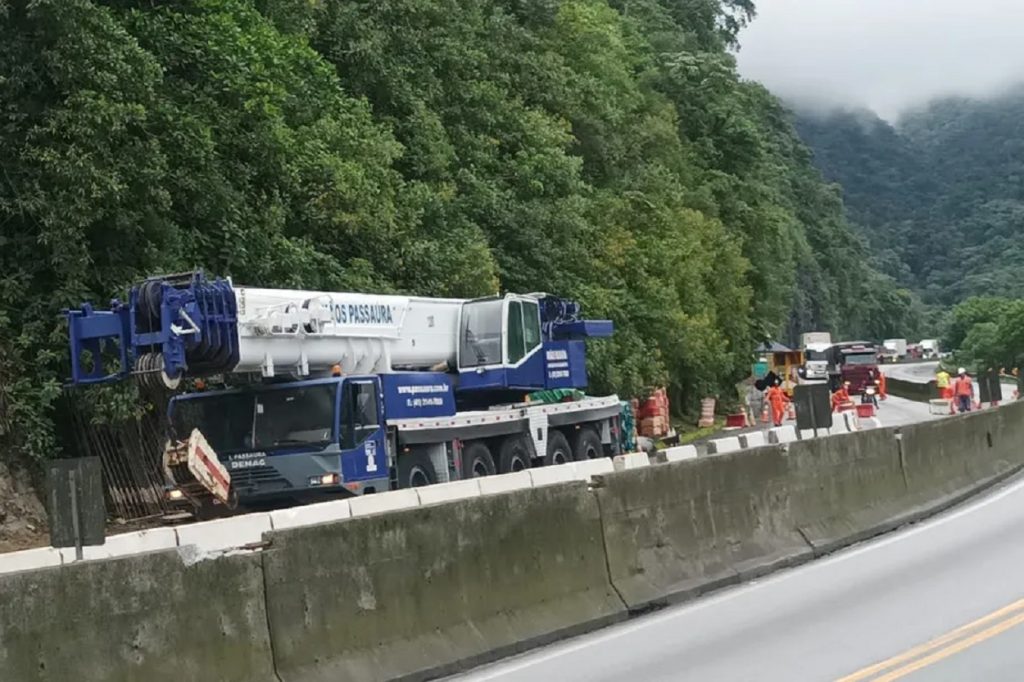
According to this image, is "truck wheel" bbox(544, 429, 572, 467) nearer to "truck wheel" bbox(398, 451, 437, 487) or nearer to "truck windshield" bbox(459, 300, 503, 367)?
"truck windshield" bbox(459, 300, 503, 367)

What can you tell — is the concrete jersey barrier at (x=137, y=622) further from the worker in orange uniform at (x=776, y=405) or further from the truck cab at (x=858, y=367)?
the truck cab at (x=858, y=367)

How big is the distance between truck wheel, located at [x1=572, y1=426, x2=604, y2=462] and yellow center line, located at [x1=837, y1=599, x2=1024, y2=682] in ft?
53.3

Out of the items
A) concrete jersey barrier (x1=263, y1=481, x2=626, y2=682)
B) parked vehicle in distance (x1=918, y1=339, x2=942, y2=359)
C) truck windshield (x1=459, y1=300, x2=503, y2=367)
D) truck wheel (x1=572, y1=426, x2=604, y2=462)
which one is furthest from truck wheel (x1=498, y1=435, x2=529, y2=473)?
parked vehicle in distance (x1=918, y1=339, x2=942, y2=359)

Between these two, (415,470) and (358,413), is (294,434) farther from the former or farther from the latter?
(415,470)

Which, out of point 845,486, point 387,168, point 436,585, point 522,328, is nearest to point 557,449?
point 522,328

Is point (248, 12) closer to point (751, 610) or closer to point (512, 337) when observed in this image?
point (512, 337)

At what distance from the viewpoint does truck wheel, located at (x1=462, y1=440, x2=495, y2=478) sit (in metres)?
22.6

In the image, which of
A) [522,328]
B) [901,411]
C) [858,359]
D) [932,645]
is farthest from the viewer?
[858,359]

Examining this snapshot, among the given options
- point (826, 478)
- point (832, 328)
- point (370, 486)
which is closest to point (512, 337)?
point (370, 486)

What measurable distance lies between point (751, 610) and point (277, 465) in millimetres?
9102

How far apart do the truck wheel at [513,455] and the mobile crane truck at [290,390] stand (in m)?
0.02

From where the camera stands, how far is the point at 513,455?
79.7 feet

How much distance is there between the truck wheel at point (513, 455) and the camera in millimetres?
24000

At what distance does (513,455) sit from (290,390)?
5.57 meters
